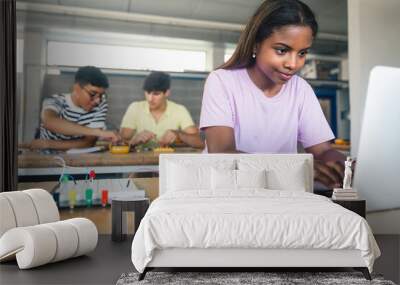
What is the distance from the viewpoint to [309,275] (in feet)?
12.2

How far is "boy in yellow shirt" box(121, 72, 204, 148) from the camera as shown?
5.65m

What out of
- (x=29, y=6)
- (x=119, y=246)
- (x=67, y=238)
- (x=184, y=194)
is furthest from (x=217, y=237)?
(x=29, y=6)

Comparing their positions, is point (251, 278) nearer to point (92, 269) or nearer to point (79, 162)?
point (92, 269)

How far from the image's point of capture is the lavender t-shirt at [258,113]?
559 cm

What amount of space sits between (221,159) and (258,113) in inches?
27.6

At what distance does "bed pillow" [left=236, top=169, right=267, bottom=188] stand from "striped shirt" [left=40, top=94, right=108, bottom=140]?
68.6 inches

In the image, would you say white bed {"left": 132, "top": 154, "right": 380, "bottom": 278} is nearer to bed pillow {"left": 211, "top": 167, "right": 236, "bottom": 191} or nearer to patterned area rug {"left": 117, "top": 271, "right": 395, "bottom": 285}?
patterned area rug {"left": 117, "top": 271, "right": 395, "bottom": 285}

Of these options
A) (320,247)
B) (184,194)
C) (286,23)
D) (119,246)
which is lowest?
(119,246)

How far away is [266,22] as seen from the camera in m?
5.64

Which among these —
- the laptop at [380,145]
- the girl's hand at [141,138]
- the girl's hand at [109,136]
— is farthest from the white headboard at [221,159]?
the laptop at [380,145]

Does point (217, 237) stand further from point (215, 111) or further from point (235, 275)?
point (215, 111)

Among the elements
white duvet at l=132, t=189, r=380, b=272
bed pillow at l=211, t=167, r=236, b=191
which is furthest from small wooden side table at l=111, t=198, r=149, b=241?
white duvet at l=132, t=189, r=380, b=272

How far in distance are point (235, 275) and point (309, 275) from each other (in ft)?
1.85

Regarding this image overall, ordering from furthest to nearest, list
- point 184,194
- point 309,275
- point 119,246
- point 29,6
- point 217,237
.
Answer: point 29,6
point 119,246
point 184,194
point 309,275
point 217,237
